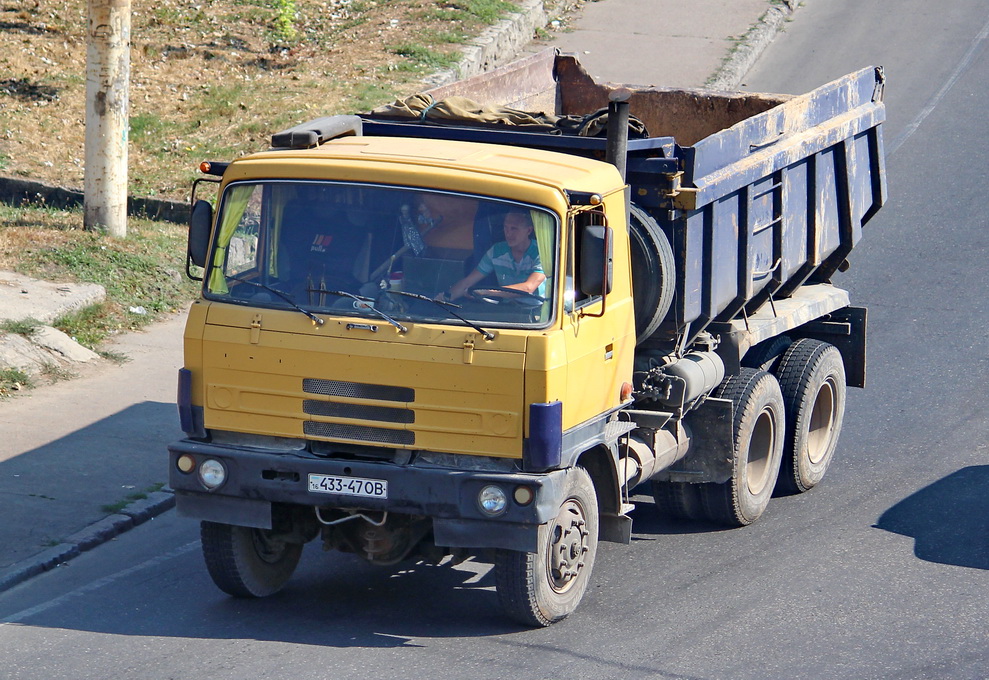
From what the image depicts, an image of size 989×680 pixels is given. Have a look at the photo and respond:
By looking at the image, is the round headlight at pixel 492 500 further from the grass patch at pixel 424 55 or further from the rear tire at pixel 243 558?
the grass patch at pixel 424 55

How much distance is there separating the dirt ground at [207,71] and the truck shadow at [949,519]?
883 centimetres

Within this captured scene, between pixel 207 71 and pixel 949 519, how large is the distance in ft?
44.3

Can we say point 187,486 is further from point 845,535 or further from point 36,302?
point 36,302

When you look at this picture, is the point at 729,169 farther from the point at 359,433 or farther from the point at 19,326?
the point at 19,326

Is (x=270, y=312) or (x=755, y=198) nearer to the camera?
(x=270, y=312)

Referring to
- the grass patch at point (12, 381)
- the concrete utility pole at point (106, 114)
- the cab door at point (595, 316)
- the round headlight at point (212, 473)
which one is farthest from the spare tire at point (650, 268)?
the concrete utility pole at point (106, 114)

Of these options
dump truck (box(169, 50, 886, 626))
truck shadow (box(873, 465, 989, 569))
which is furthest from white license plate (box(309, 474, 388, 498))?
truck shadow (box(873, 465, 989, 569))

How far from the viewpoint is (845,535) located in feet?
27.3

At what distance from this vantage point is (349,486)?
6340 mm

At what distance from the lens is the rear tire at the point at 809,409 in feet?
30.0

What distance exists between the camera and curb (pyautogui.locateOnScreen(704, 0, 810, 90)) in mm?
19453

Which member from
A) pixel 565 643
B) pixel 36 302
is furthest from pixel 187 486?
pixel 36 302

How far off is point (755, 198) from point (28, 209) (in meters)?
8.54

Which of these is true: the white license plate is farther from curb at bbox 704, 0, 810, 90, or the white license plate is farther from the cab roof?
curb at bbox 704, 0, 810, 90
